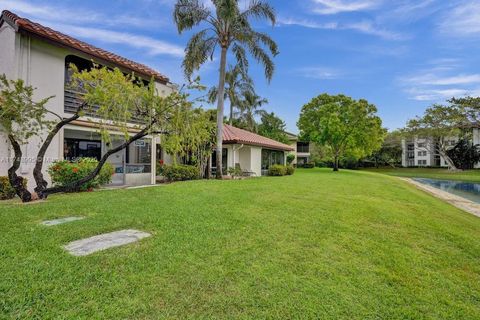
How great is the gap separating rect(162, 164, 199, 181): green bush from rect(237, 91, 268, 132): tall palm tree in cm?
1850

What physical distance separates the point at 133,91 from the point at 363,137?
105ft

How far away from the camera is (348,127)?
112 feet

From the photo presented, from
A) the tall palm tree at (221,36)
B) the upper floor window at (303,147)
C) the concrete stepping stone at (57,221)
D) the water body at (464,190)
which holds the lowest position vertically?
the water body at (464,190)

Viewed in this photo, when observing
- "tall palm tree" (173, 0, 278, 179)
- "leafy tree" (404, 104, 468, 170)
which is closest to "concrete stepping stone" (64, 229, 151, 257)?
"tall palm tree" (173, 0, 278, 179)

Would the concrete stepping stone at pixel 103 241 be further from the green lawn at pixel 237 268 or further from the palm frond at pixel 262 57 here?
the palm frond at pixel 262 57

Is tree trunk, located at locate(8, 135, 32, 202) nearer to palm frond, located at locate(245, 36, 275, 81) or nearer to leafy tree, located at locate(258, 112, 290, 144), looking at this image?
palm frond, located at locate(245, 36, 275, 81)

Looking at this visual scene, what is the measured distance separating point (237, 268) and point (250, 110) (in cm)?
3365

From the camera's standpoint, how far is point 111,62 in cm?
1284

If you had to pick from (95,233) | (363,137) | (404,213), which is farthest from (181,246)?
(363,137)

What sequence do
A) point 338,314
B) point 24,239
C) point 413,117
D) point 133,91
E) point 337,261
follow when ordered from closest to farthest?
point 338,314, point 337,261, point 24,239, point 133,91, point 413,117

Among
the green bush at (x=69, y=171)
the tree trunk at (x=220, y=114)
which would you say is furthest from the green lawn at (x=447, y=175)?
the green bush at (x=69, y=171)

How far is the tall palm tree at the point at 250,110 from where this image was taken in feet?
110

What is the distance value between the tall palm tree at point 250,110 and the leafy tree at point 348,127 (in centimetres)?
875

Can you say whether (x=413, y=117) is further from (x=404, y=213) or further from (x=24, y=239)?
(x=24, y=239)
